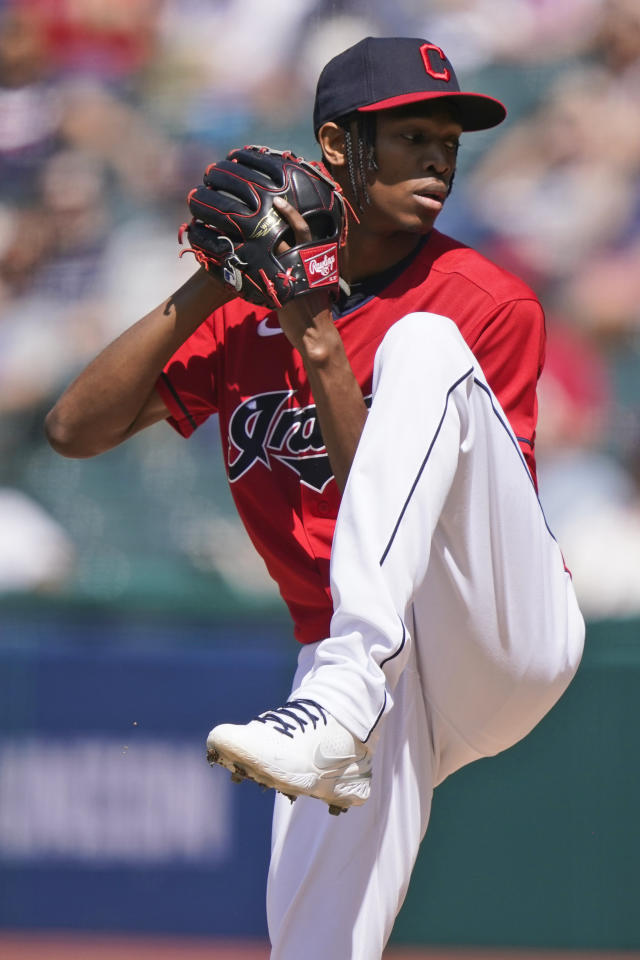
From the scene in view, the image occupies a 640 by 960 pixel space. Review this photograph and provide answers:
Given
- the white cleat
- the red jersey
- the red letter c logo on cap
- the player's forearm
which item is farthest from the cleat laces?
the red letter c logo on cap

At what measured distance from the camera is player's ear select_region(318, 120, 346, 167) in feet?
7.39

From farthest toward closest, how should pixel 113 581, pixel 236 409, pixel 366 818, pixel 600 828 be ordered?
pixel 113 581, pixel 600 828, pixel 236 409, pixel 366 818

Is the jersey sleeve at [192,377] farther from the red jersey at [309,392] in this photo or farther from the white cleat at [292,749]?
the white cleat at [292,749]

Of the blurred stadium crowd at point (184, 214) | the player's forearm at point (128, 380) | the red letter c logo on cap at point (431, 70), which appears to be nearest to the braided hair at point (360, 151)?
the red letter c logo on cap at point (431, 70)

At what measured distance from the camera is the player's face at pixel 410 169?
2135mm

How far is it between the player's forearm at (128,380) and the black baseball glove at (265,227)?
0.12 meters

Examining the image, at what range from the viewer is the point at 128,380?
87.9 inches

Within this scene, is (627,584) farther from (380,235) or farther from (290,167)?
(290,167)

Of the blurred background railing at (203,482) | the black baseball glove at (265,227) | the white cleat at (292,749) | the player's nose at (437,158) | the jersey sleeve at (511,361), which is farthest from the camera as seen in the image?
the blurred background railing at (203,482)

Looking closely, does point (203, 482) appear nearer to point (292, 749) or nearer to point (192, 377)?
point (192, 377)

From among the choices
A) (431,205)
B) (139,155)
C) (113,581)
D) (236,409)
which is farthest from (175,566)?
(431,205)

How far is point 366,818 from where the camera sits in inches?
76.4

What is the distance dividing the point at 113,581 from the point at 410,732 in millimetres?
1690

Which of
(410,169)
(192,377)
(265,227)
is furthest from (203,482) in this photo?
(265,227)
